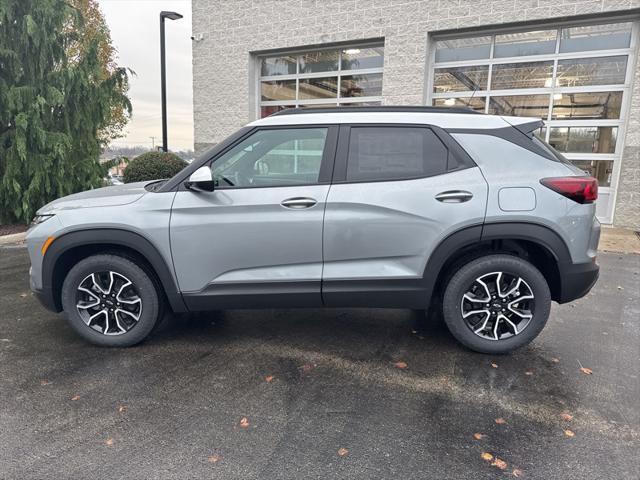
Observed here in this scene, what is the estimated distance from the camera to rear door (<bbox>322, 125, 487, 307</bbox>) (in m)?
3.30

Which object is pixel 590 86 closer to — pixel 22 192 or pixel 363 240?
pixel 363 240

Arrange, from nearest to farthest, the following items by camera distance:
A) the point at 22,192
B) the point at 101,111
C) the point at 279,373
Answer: the point at 279,373 → the point at 22,192 → the point at 101,111

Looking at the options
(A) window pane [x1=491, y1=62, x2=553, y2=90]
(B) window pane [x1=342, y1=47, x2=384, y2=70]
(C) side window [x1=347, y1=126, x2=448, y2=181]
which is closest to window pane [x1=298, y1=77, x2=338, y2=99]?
(B) window pane [x1=342, y1=47, x2=384, y2=70]

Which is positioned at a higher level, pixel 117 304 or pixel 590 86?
pixel 590 86

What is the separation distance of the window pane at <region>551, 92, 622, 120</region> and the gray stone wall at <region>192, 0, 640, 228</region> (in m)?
0.44

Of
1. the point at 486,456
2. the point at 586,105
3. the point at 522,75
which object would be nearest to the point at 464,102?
the point at 522,75

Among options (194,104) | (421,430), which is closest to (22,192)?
(194,104)

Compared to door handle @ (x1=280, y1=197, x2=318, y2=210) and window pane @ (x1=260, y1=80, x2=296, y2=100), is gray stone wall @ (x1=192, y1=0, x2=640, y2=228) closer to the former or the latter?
window pane @ (x1=260, y1=80, x2=296, y2=100)

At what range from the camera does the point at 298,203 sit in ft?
10.9

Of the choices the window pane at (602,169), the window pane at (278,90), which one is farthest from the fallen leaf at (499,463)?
the window pane at (278,90)

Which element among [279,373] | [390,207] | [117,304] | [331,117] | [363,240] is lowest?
[279,373]

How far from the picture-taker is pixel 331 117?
352 cm

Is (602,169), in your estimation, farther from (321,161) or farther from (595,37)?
(321,161)

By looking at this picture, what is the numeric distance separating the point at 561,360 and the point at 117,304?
346cm
